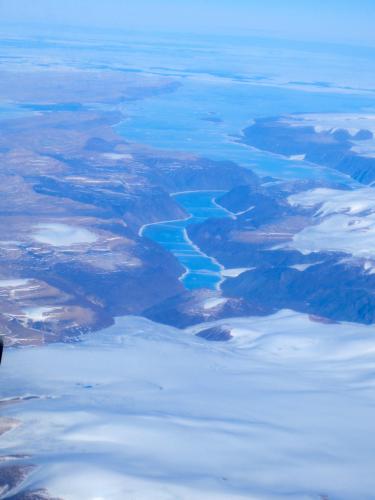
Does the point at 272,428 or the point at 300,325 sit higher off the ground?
the point at 272,428

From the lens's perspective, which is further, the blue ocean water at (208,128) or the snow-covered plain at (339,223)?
the blue ocean water at (208,128)

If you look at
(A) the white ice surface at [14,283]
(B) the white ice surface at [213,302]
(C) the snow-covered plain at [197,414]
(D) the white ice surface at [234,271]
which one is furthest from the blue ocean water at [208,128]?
(C) the snow-covered plain at [197,414]

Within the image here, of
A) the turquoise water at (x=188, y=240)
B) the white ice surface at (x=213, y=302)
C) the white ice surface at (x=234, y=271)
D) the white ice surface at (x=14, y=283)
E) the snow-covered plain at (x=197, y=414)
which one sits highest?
the snow-covered plain at (x=197, y=414)

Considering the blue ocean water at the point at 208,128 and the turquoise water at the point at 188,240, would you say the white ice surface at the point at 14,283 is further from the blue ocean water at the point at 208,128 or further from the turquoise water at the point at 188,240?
the blue ocean water at the point at 208,128

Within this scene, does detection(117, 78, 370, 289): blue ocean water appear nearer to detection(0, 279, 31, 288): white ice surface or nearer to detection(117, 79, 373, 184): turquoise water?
detection(117, 79, 373, 184): turquoise water

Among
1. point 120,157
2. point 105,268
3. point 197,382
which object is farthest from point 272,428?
point 120,157

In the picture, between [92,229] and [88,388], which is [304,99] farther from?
[88,388]
